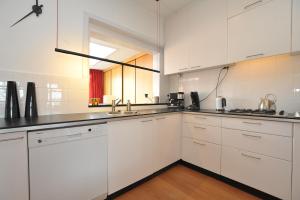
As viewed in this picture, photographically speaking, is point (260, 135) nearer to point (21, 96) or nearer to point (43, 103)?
point (43, 103)

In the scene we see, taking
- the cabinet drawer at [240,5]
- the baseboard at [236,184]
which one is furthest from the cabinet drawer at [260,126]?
the cabinet drawer at [240,5]

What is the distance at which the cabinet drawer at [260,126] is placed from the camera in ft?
4.36

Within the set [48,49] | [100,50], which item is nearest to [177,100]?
[48,49]

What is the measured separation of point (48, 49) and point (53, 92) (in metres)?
0.46

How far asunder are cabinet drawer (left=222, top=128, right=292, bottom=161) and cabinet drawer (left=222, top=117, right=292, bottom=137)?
4 centimetres

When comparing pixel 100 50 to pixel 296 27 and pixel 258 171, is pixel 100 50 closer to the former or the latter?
pixel 296 27

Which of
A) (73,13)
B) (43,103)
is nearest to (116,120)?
(43,103)

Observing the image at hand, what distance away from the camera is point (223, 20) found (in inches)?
76.3

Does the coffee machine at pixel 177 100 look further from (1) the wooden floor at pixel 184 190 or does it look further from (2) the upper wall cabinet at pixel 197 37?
(1) the wooden floor at pixel 184 190

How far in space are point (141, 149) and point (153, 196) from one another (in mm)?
496

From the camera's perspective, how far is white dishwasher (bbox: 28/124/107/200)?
1016mm

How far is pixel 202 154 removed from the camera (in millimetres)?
1965

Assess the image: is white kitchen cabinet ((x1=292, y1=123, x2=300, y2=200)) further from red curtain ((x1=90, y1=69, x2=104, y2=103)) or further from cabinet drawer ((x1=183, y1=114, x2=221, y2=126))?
red curtain ((x1=90, y1=69, x2=104, y2=103))

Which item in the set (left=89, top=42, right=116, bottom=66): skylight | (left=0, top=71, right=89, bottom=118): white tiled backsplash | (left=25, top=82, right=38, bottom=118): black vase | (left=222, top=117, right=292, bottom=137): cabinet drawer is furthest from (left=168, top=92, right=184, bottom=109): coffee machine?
(left=89, top=42, right=116, bottom=66): skylight
